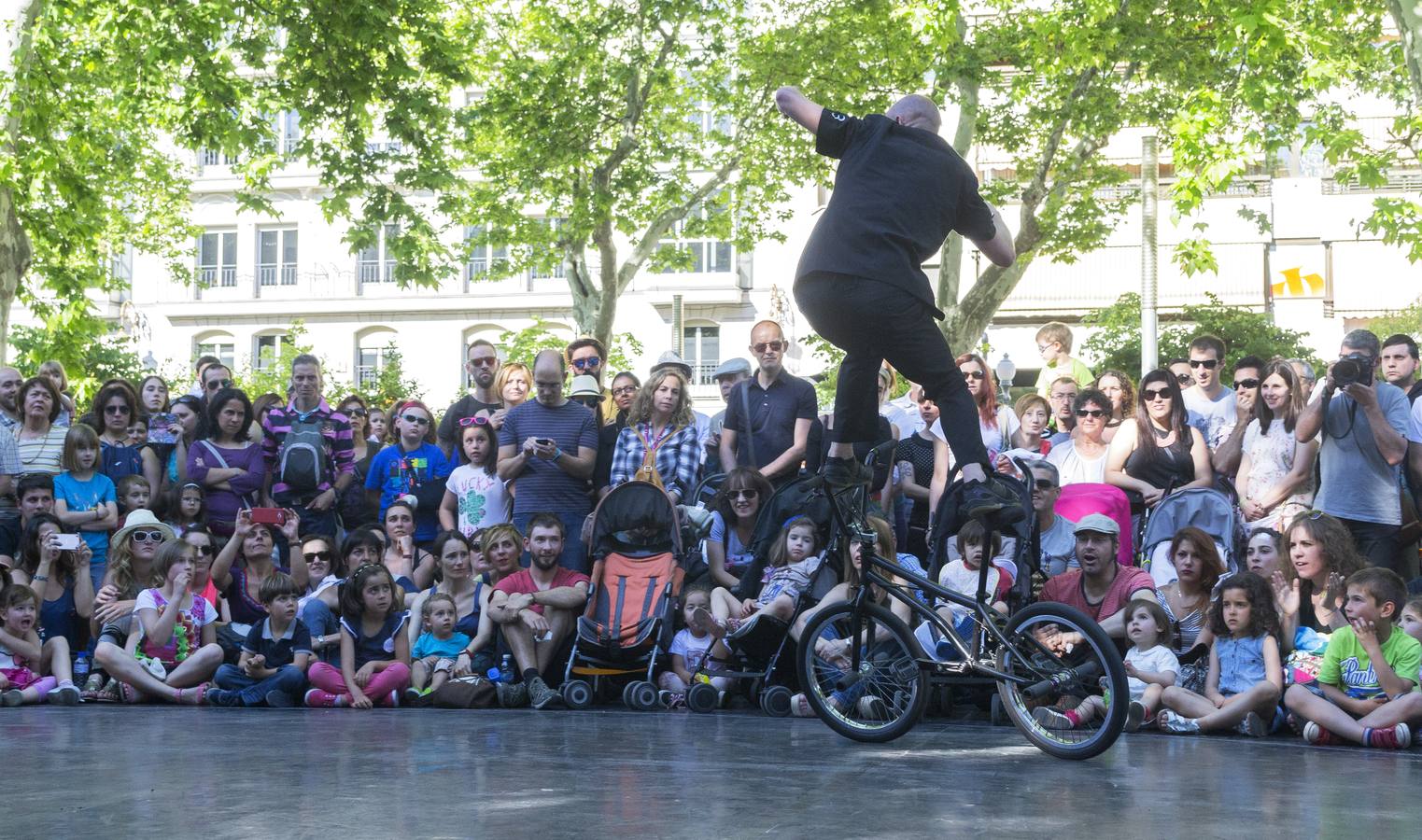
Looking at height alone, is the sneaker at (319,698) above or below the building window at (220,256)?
below

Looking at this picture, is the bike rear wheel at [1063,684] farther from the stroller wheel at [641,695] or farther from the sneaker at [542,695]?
the sneaker at [542,695]

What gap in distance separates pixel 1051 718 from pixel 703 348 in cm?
3441

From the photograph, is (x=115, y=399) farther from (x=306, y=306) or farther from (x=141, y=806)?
(x=306, y=306)

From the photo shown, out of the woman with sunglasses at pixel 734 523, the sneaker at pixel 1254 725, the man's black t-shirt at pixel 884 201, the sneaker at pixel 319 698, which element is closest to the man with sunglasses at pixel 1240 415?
the sneaker at pixel 1254 725

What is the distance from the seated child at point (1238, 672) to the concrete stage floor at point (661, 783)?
0.19 m

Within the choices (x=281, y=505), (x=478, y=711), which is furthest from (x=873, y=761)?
(x=281, y=505)

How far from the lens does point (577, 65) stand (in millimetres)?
20469

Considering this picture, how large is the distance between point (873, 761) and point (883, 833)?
1.50 meters

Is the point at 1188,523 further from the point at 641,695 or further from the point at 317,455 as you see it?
the point at 317,455

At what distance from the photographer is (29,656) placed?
9195mm

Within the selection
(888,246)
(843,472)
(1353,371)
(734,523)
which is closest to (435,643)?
(734,523)

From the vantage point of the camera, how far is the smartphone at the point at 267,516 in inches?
380

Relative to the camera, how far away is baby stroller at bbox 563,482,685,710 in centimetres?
902

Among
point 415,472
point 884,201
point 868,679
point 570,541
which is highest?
point 884,201
